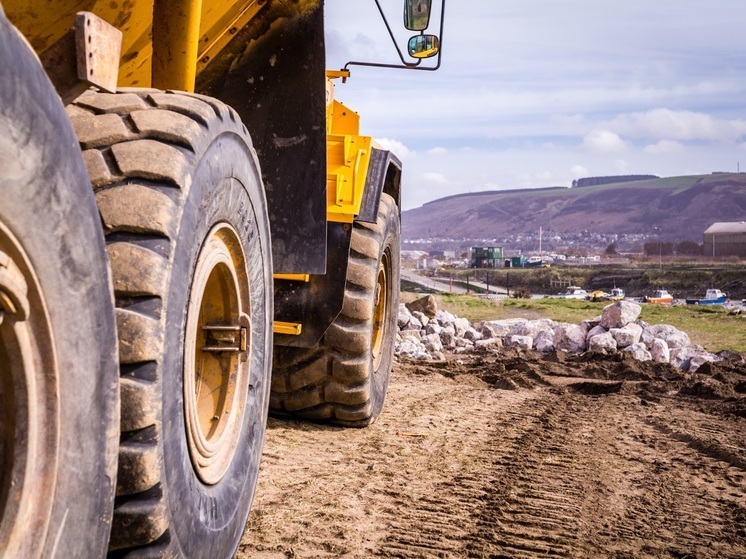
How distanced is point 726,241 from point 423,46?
121 metres

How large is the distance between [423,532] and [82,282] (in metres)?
2.65

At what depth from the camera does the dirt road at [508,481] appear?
393 centimetres

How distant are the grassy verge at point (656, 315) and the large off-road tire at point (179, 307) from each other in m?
14.9

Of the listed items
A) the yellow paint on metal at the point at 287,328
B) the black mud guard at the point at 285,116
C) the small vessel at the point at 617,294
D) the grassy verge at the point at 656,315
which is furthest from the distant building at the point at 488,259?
the black mud guard at the point at 285,116

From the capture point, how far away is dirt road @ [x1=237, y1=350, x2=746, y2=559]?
3.93m

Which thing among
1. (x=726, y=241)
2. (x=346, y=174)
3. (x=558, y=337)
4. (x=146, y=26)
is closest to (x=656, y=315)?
(x=558, y=337)

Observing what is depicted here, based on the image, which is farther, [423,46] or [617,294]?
[617,294]

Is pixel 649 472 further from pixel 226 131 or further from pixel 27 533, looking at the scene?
pixel 27 533

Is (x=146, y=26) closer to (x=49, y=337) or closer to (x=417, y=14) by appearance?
(x=49, y=337)

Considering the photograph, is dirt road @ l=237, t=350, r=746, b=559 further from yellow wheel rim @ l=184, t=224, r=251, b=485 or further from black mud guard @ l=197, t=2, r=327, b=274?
black mud guard @ l=197, t=2, r=327, b=274

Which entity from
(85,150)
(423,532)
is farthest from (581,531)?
(85,150)

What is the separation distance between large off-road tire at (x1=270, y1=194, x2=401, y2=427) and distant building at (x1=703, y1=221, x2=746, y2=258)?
117m

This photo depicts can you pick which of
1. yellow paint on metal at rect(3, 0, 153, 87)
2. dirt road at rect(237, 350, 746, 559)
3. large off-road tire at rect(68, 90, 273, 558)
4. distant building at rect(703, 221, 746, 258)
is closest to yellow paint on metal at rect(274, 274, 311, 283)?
dirt road at rect(237, 350, 746, 559)

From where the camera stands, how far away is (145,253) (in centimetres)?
221
